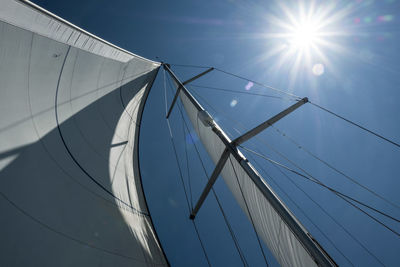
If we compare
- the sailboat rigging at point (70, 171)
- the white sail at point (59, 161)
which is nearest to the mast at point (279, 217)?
the sailboat rigging at point (70, 171)

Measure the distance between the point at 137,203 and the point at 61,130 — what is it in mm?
1466

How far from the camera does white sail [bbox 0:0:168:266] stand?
53.4 inches

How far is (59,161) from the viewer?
1.98 metres

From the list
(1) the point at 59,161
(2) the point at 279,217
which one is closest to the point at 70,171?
(1) the point at 59,161

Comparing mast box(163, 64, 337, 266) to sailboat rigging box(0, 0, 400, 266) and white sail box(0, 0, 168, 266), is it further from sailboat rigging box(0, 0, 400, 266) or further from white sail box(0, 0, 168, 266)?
white sail box(0, 0, 168, 266)

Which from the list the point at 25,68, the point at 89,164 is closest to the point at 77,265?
the point at 89,164

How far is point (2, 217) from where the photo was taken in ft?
4.00

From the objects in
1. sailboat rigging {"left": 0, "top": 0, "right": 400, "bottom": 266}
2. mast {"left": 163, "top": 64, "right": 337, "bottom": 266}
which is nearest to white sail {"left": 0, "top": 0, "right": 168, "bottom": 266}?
sailboat rigging {"left": 0, "top": 0, "right": 400, "bottom": 266}

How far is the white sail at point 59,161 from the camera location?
1.36m

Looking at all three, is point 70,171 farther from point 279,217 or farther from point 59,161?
point 279,217

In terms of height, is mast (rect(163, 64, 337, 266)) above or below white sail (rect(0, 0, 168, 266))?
above

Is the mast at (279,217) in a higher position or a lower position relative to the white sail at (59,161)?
higher

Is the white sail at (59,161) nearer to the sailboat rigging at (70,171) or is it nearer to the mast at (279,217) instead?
the sailboat rigging at (70,171)

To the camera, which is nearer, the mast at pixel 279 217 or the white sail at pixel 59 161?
the white sail at pixel 59 161
